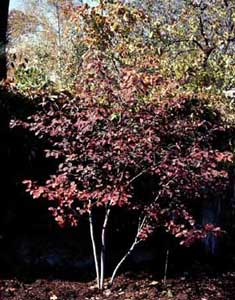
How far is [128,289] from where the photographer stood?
158 inches

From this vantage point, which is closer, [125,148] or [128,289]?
[125,148]

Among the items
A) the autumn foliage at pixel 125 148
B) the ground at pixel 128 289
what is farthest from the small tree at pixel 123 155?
the ground at pixel 128 289

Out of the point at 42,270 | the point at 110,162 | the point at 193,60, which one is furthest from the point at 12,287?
the point at 193,60

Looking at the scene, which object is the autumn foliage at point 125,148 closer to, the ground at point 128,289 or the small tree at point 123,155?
the small tree at point 123,155

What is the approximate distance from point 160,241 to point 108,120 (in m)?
1.70

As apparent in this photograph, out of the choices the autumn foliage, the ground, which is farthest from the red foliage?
the ground

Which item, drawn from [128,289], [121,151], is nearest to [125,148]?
[121,151]

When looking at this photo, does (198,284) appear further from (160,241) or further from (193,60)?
(193,60)

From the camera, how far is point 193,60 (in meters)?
9.00

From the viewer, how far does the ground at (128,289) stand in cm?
384

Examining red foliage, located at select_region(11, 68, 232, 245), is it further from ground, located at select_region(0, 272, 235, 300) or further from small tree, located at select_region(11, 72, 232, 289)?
ground, located at select_region(0, 272, 235, 300)

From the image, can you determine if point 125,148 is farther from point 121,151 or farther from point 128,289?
point 128,289

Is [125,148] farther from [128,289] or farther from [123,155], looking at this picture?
[128,289]

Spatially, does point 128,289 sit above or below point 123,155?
below
